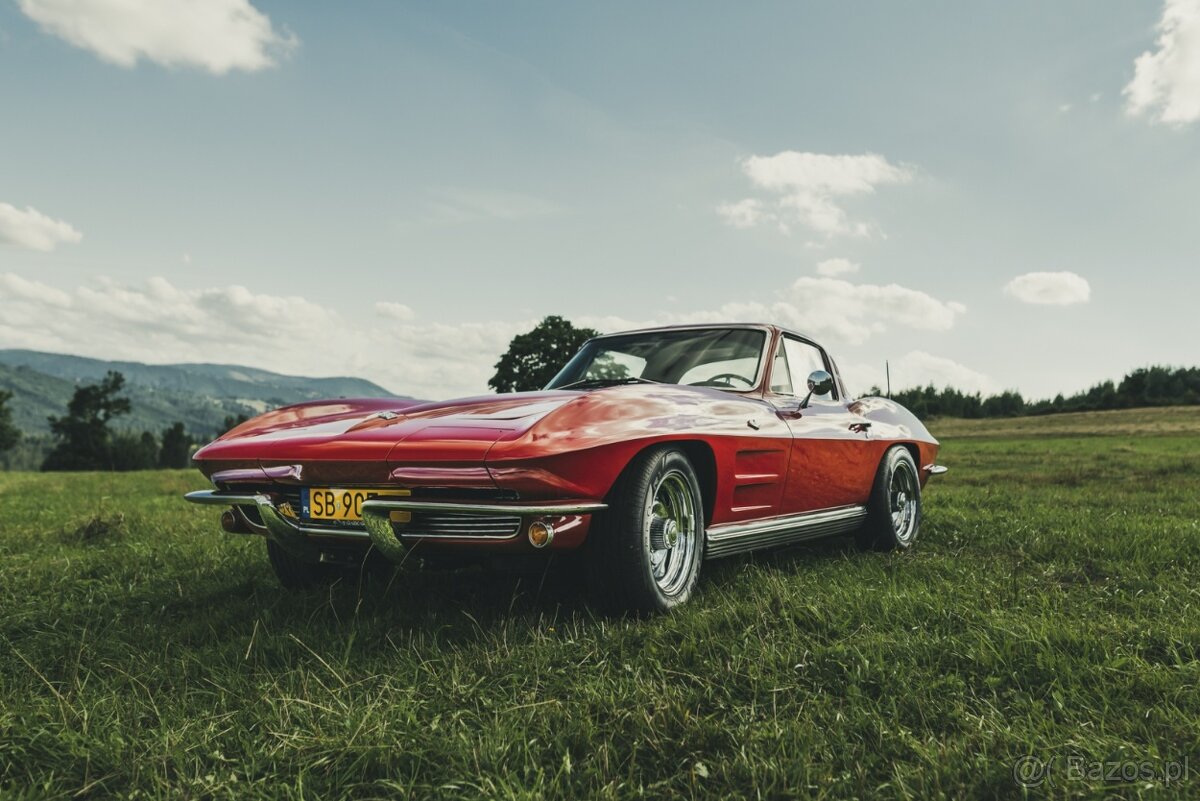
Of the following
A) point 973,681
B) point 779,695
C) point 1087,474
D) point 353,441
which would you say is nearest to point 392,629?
point 353,441

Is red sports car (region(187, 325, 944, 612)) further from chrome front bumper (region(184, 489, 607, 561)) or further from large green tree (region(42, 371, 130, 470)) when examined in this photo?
large green tree (region(42, 371, 130, 470))

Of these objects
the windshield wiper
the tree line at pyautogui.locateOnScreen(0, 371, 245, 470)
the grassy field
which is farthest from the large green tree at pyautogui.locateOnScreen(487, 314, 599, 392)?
the tree line at pyautogui.locateOnScreen(0, 371, 245, 470)

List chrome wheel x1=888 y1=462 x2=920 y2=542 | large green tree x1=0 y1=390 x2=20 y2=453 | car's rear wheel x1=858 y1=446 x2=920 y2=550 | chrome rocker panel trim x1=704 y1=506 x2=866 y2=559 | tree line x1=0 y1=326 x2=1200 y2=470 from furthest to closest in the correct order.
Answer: large green tree x1=0 y1=390 x2=20 y2=453 → tree line x1=0 y1=326 x2=1200 y2=470 → chrome wheel x1=888 y1=462 x2=920 y2=542 → car's rear wheel x1=858 y1=446 x2=920 y2=550 → chrome rocker panel trim x1=704 y1=506 x2=866 y2=559

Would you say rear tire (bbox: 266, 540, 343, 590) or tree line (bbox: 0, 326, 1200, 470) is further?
tree line (bbox: 0, 326, 1200, 470)

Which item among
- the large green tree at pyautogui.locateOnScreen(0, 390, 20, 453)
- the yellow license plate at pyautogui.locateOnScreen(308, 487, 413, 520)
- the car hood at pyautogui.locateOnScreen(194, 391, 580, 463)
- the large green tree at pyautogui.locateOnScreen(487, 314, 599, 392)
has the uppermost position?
the large green tree at pyautogui.locateOnScreen(487, 314, 599, 392)

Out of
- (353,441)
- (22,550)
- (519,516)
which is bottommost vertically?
(22,550)

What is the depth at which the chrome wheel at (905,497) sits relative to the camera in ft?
19.0

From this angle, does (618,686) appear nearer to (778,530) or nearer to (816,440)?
(778,530)

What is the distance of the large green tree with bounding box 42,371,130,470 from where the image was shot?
67375mm

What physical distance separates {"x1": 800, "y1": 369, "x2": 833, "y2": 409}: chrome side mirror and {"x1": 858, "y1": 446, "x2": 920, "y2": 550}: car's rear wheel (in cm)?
72

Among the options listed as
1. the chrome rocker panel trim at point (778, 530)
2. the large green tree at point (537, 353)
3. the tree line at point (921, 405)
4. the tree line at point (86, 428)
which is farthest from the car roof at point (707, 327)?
the tree line at point (86, 428)

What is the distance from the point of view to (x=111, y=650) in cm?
321

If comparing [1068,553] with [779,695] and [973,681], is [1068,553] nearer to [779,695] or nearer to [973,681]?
[973,681]

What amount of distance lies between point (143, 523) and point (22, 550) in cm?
98
